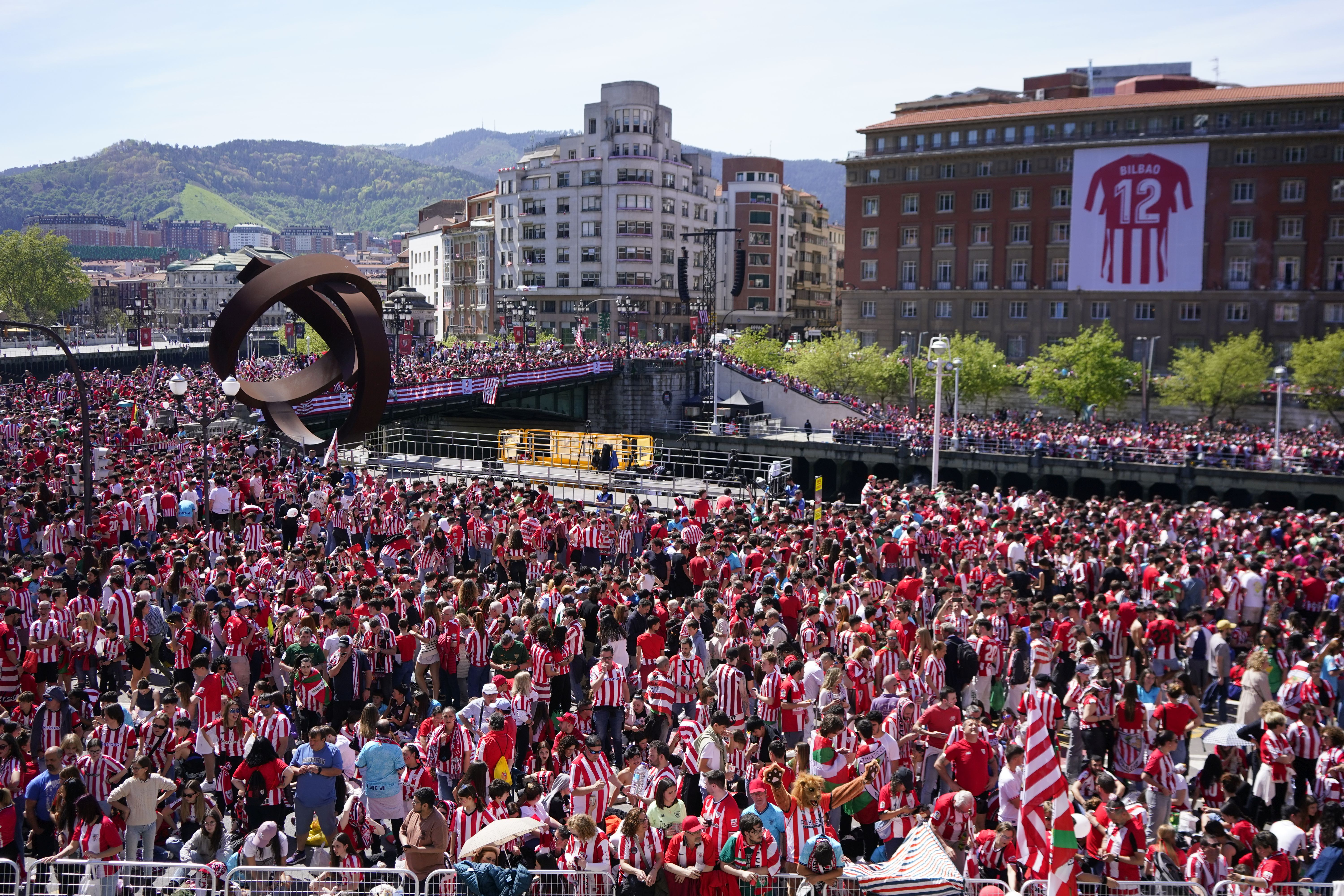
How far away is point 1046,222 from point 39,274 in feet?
326

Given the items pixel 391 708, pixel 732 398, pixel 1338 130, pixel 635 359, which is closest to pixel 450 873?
pixel 391 708

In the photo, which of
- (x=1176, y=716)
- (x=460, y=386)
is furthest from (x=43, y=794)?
(x=460, y=386)

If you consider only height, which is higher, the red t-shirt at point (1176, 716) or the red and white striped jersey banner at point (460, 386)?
the red and white striped jersey banner at point (460, 386)

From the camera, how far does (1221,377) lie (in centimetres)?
5741

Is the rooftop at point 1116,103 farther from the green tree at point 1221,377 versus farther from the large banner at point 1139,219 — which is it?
the green tree at point 1221,377

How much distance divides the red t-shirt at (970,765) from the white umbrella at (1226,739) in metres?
2.96

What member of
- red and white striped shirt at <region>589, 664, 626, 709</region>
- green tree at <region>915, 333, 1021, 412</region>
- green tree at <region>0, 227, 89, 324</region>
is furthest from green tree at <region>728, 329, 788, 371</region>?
green tree at <region>0, 227, 89, 324</region>

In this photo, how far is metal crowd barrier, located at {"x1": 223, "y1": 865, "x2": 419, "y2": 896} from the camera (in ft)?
25.0

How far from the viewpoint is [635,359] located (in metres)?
62.9

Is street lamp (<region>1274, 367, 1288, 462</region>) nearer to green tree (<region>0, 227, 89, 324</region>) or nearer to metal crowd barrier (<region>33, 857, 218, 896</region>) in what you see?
metal crowd barrier (<region>33, 857, 218, 896</region>)

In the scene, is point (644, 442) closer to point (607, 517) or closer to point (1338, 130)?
point (607, 517)

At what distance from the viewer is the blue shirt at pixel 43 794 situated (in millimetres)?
9094

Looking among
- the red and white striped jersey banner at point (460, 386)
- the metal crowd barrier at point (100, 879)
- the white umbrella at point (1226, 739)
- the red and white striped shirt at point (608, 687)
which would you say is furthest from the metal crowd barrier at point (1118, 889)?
the red and white striped jersey banner at point (460, 386)

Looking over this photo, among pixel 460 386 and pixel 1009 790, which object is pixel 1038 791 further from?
pixel 460 386
